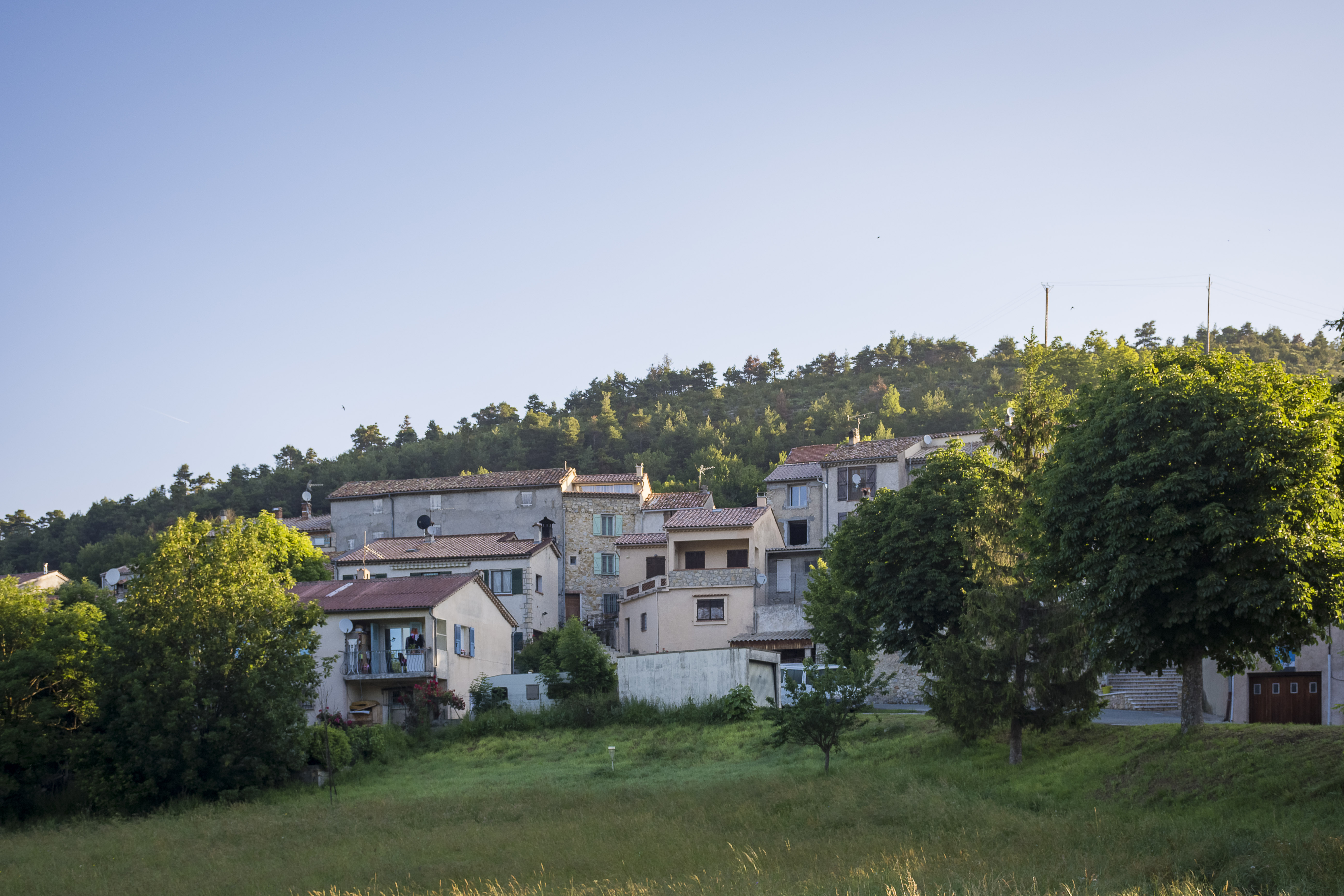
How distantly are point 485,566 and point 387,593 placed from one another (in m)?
12.1

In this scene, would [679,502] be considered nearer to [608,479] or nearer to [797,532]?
[608,479]

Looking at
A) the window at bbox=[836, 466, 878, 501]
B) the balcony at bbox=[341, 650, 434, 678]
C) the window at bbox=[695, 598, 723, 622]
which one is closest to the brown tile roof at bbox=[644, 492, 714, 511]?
the window at bbox=[836, 466, 878, 501]

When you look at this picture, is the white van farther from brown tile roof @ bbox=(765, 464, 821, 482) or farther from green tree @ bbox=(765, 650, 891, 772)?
brown tile roof @ bbox=(765, 464, 821, 482)

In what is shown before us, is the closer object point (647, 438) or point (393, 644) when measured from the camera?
point (393, 644)

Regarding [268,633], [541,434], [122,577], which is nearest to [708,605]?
[268,633]

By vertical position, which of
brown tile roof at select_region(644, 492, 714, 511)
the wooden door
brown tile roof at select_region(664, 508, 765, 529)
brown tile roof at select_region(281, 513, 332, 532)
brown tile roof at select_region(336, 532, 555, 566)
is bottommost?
the wooden door

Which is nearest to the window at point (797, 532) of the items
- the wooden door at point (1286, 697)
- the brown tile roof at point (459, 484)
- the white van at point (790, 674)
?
the brown tile roof at point (459, 484)

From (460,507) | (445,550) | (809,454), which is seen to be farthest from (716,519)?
(809,454)

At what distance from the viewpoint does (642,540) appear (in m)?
63.9

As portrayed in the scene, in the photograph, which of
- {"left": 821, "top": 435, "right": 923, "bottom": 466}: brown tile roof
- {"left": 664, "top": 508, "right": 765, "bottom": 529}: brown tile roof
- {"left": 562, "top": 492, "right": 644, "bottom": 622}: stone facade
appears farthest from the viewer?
{"left": 562, "top": 492, "right": 644, "bottom": 622}: stone facade

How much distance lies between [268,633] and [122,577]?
34017 millimetres

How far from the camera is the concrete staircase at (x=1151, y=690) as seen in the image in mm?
39094

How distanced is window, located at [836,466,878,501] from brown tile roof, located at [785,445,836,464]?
3.79 meters

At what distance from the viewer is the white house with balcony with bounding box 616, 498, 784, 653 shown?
56250mm
